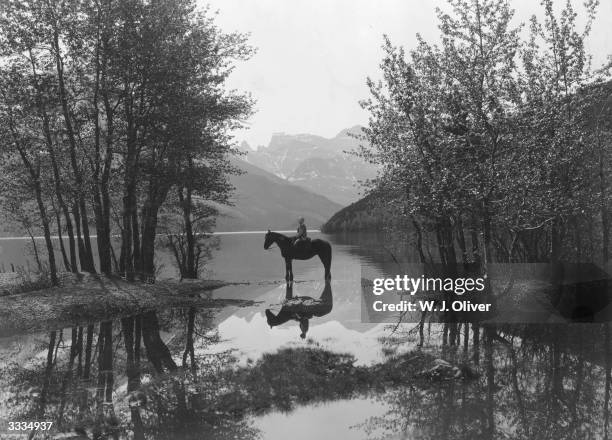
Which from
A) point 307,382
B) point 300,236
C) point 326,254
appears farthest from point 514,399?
point 326,254

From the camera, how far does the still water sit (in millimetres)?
11070

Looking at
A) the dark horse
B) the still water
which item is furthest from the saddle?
the still water

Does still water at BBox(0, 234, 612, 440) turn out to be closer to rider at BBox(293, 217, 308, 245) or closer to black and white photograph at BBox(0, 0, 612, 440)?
black and white photograph at BBox(0, 0, 612, 440)

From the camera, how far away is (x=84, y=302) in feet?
85.6

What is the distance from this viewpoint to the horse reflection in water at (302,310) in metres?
24.0

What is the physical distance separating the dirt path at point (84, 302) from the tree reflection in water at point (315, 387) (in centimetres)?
459

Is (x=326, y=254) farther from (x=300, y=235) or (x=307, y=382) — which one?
(x=307, y=382)

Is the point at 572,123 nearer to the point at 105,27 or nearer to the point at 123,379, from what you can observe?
the point at 123,379

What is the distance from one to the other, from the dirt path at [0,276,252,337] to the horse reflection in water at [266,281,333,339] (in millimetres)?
3325

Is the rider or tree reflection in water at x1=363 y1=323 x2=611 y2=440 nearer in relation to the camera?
tree reflection in water at x1=363 y1=323 x2=611 y2=440

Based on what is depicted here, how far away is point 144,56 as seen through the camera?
3334 centimetres

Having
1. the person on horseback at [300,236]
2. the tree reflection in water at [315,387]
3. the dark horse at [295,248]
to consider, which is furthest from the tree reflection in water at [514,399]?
the dark horse at [295,248]

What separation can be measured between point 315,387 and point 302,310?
42.5ft

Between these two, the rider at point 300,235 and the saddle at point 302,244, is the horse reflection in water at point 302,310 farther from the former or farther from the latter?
the saddle at point 302,244
